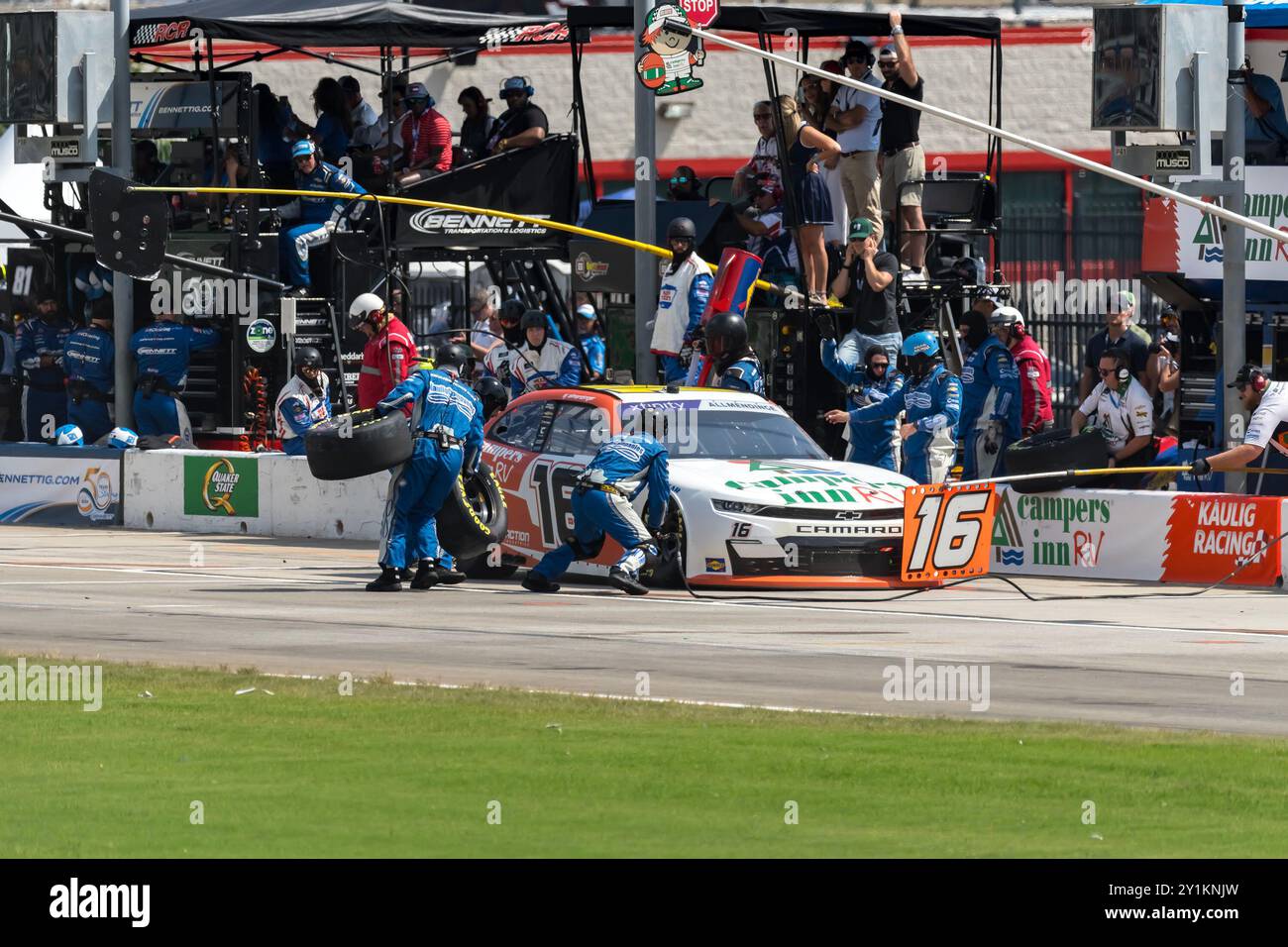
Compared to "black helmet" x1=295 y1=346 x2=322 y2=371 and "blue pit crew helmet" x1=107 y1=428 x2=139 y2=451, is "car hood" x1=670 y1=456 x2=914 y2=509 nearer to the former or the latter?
"black helmet" x1=295 y1=346 x2=322 y2=371

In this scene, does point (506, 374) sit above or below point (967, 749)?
above

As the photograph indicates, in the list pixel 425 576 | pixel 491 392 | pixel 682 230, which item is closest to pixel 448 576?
pixel 425 576

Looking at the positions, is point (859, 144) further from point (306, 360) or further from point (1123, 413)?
point (306, 360)

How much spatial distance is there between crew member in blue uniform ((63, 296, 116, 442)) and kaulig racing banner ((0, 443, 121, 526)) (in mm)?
831

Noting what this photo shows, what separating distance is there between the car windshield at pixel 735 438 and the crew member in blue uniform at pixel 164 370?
318 inches

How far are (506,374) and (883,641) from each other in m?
8.68

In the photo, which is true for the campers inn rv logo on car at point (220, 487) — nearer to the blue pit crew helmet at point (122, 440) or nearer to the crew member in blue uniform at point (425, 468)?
the blue pit crew helmet at point (122, 440)

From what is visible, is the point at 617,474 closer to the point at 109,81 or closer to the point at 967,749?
the point at 967,749

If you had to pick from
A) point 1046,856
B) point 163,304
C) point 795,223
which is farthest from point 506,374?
point 1046,856

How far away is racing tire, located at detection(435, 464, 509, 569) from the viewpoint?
1795 cm

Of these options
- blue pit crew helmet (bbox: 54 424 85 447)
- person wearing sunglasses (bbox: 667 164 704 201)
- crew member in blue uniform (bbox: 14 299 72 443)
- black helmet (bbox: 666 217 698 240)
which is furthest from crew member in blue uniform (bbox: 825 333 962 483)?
crew member in blue uniform (bbox: 14 299 72 443)

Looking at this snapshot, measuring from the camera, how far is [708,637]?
14.9 m

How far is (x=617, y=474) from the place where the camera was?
16.9 metres

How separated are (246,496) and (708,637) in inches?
394
